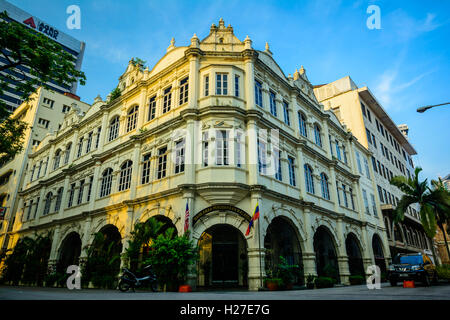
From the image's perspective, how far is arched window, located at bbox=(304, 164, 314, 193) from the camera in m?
19.4

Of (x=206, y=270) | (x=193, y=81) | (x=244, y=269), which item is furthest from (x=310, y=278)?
(x=193, y=81)

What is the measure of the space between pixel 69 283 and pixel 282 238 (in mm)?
13857

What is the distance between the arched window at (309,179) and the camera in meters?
19.4

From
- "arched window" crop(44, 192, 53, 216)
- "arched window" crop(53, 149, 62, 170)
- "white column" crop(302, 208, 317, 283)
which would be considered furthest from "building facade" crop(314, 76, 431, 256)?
"arched window" crop(44, 192, 53, 216)

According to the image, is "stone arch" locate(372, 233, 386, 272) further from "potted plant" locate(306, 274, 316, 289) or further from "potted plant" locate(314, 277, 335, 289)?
"potted plant" locate(306, 274, 316, 289)

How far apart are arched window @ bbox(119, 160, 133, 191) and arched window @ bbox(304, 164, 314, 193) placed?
11550 millimetres

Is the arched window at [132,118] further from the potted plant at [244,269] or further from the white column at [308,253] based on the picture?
the white column at [308,253]

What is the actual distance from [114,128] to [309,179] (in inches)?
583

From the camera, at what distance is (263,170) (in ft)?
51.6

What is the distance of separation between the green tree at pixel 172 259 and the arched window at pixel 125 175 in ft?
22.4

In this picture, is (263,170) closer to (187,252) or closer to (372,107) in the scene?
(187,252)

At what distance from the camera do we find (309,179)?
1978 centimetres

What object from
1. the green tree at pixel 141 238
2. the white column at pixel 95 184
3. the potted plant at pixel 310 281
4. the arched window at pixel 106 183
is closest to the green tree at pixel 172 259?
the green tree at pixel 141 238
